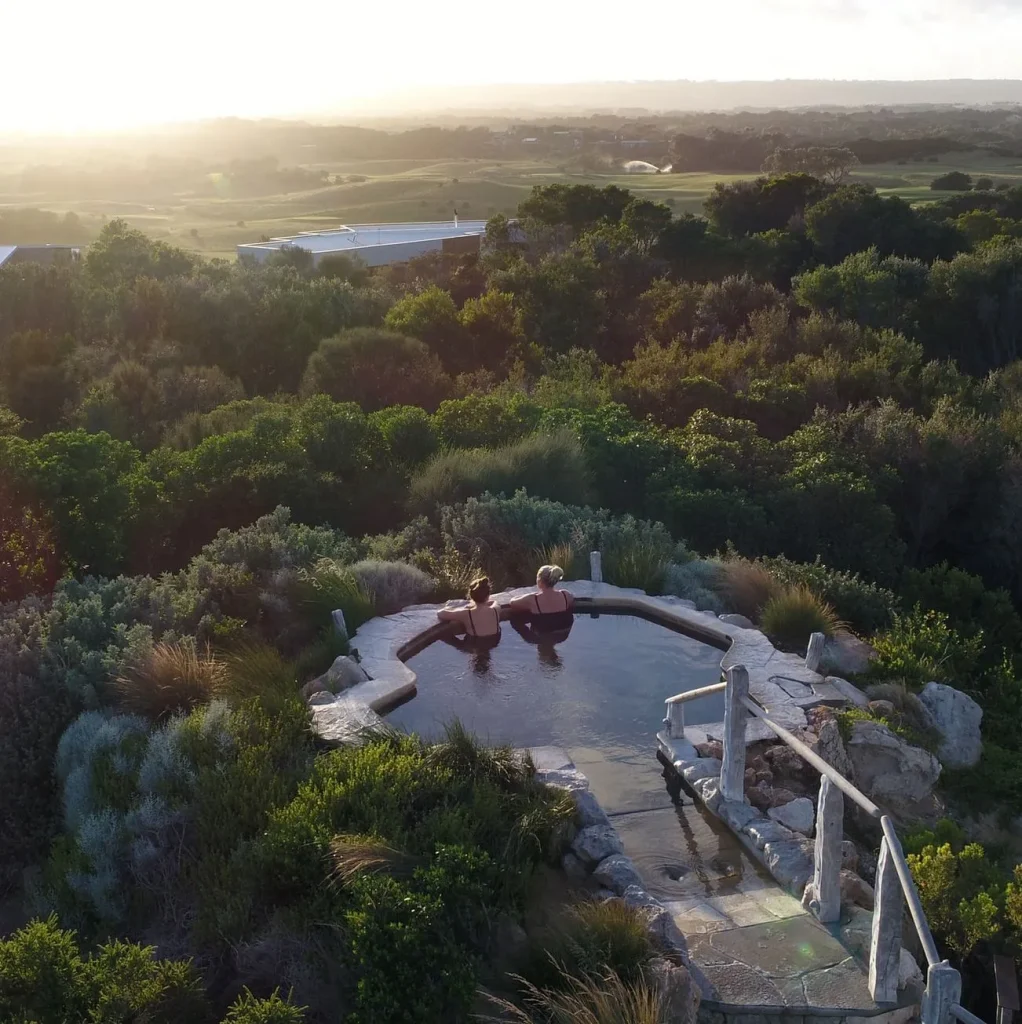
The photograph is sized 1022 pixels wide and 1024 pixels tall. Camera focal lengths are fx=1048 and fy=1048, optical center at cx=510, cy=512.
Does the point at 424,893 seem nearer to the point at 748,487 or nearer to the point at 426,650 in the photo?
the point at 426,650

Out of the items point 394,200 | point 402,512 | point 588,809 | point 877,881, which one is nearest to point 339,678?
point 588,809

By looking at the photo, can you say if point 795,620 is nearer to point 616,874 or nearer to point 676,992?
point 616,874

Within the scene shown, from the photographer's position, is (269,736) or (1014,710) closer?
(269,736)

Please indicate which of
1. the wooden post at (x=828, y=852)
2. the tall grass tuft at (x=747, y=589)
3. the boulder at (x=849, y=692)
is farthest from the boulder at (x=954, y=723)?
the wooden post at (x=828, y=852)

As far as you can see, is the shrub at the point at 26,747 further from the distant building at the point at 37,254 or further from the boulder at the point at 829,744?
the distant building at the point at 37,254

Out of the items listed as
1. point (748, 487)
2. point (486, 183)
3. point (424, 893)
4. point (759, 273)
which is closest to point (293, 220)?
point (486, 183)

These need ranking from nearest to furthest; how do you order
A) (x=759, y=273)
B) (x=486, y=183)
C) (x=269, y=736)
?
1. (x=269, y=736)
2. (x=759, y=273)
3. (x=486, y=183)
